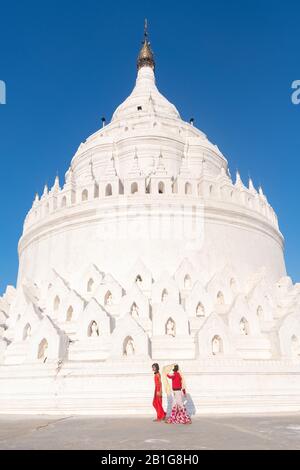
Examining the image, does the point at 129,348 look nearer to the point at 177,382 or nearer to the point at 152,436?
the point at 177,382

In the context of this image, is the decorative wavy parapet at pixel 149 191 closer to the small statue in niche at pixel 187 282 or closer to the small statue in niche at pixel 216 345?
the small statue in niche at pixel 187 282

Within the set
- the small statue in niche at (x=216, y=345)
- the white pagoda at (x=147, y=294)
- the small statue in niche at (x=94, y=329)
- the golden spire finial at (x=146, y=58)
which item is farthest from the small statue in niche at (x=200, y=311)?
the golden spire finial at (x=146, y=58)

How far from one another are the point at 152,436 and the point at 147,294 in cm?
972

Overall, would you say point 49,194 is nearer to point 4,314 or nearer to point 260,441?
point 4,314

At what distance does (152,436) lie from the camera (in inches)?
283

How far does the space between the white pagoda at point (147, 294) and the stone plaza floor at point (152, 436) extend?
3.78 m

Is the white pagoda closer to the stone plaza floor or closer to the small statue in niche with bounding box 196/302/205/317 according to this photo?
the small statue in niche with bounding box 196/302/205/317

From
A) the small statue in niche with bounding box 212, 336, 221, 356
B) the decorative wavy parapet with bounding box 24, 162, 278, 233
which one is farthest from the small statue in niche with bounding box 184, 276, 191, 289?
the decorative wavy parapet with bounding box 24, 162, 278, 233

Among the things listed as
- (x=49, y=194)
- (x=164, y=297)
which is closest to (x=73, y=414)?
(x=164, y=297)

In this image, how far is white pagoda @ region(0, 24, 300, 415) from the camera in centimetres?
1302

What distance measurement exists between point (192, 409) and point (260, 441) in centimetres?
608

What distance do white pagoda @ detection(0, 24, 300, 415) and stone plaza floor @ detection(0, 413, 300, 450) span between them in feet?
12.4

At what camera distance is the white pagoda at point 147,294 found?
1302cm

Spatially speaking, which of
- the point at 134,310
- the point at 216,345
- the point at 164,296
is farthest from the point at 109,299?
the point at 216,345
